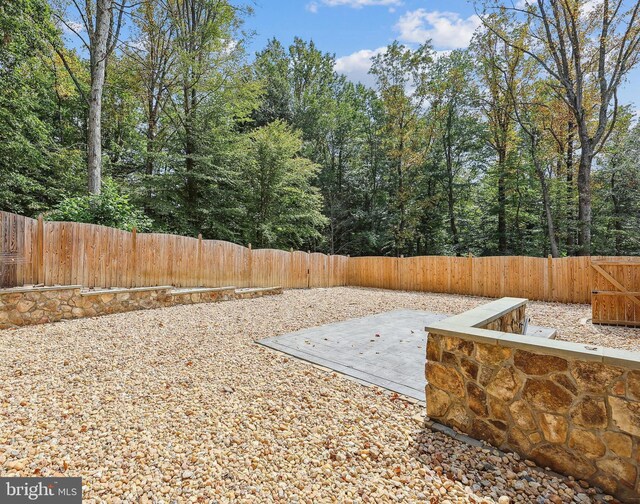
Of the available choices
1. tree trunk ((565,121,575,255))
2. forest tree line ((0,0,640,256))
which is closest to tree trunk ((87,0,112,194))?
forest tree line ((0,0,640,256))

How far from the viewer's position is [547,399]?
182 cm

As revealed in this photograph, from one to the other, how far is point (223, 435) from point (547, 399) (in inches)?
82.5

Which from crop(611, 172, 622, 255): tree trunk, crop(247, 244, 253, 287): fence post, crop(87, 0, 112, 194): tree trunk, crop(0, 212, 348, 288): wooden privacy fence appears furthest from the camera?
crop(611, 172, 622, 255): tree trunk

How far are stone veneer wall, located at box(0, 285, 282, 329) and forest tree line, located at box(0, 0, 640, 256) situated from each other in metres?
1.94

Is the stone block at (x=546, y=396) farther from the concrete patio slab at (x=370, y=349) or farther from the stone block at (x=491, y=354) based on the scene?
the concrete patio slab at (x=370, y=349)

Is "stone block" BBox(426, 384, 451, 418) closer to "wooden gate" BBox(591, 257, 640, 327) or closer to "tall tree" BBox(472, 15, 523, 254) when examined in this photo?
"wooden gate" BBox(591, 257, 640, 327)

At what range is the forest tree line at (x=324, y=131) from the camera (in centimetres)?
929

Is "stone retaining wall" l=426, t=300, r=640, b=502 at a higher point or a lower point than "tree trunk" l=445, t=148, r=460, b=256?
lower

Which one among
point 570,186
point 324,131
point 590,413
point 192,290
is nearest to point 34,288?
point 192,290

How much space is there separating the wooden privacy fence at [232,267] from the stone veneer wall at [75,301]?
0.41 meters

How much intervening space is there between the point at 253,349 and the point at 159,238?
4354mm

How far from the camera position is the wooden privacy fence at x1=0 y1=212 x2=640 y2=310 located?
517cm

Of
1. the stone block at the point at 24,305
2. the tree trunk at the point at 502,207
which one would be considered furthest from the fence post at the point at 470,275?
the stone block at the point at 24,305

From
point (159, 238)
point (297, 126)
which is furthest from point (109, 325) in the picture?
point (297, 126)
